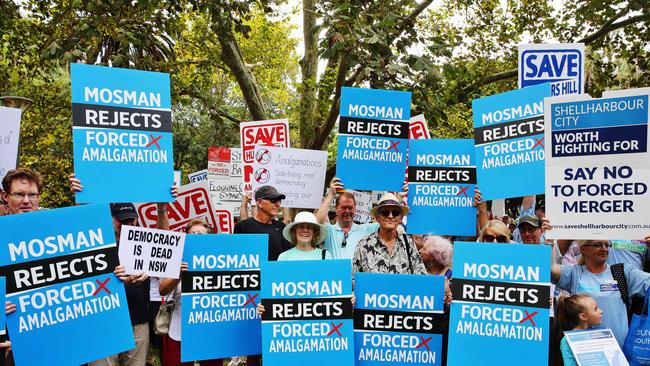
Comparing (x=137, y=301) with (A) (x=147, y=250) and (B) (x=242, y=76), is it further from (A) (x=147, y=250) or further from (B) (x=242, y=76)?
(B) (x=242, y=76)

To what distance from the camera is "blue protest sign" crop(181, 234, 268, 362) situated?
260 inches

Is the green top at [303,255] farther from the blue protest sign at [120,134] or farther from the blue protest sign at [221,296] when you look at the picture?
the blue protest sign at [120,134]

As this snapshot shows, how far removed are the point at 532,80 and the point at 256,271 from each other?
3.08 metres

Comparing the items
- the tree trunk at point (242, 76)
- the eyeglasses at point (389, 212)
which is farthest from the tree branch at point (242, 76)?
the eyeglasses at point (389, 212)

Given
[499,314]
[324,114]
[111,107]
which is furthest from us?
[324,114]

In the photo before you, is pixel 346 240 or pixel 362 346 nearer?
pixel 362 346

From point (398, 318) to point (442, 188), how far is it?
1716 mm

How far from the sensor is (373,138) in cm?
763

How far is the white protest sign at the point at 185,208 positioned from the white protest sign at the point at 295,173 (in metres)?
0.81

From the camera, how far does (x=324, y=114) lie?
1471cm

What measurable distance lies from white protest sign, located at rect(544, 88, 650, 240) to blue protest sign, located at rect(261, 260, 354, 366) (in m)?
1.72

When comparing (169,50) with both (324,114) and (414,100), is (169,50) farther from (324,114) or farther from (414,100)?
(414,100)

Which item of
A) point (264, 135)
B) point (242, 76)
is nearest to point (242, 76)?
point (242, 76)

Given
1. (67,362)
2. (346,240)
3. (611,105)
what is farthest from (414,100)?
(67,362)
